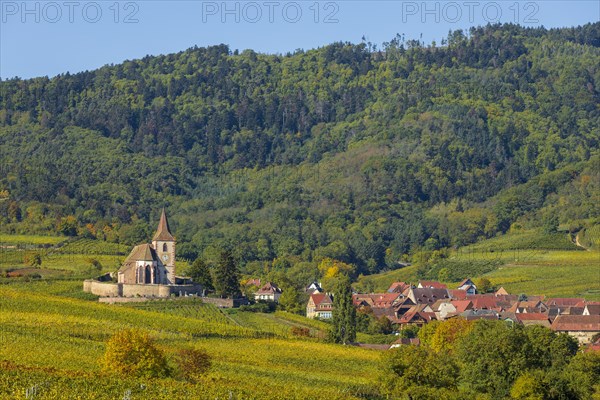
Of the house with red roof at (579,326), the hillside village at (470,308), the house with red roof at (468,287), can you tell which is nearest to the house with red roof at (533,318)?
the hillside village at (470,308)

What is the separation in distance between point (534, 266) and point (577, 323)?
38.9m

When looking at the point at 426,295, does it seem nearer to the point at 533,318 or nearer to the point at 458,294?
the point at 458,294

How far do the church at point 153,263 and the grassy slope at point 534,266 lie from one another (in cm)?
4052

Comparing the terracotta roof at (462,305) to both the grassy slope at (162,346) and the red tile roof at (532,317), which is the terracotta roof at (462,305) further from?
the grassy slope at (162,346)

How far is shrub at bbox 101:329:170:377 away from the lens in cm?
5925

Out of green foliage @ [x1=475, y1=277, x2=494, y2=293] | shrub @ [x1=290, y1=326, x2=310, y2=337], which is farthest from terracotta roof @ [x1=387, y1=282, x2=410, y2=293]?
shrub @ [x1=290, y1=326, x2=310, y2=337]

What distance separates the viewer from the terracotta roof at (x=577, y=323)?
111 metres

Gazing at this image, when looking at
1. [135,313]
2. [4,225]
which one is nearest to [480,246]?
[4,225]

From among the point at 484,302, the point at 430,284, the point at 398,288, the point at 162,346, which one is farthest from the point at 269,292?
the point at 162,346

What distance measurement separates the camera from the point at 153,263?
376 ft

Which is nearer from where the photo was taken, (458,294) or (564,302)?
(564,302)

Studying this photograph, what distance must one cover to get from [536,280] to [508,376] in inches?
2968

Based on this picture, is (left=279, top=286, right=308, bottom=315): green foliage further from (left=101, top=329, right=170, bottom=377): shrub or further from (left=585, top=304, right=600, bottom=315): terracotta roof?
(left=101, top=329, right=170, bottom=377): shrub

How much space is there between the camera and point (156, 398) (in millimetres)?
47406
